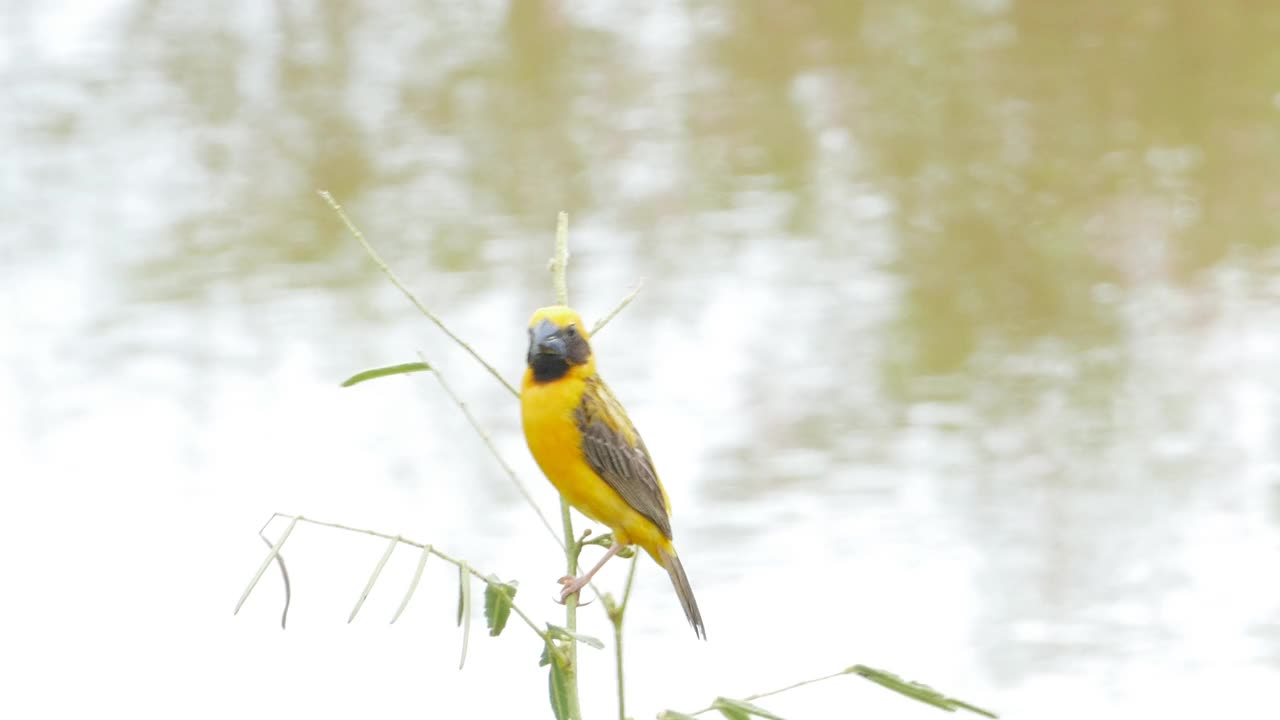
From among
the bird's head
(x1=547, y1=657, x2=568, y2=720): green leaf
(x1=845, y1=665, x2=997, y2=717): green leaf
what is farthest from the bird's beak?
(x1=845, y1=665, x2=997, y2=717): green leaf

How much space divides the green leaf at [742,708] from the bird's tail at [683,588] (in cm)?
34

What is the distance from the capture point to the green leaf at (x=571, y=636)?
685 millimetres

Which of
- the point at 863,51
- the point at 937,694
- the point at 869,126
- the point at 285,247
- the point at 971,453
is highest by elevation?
the point at 863,51

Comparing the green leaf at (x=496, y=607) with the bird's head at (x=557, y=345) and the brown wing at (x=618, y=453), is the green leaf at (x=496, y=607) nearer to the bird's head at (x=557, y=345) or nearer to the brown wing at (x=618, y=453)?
the bird's head at (x=557, y=345)

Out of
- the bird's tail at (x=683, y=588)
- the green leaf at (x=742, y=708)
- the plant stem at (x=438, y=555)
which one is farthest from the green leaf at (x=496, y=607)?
the bird's tail at (x=683, y=588)

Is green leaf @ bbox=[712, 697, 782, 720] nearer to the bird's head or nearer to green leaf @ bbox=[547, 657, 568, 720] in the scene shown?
green leaf @ bbox=[547, 657, 568, 720]

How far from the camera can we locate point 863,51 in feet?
19.2

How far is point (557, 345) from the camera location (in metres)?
0.98

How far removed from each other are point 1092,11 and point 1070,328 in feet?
7.34

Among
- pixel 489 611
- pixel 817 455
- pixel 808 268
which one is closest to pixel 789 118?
pixel 808 268

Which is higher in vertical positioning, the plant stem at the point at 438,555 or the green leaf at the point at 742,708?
the plant stem at the point at 438,555

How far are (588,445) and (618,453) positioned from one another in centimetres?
3

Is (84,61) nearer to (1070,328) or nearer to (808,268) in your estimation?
(808,268)

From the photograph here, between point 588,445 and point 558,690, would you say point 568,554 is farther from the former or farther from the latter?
point 588,445
